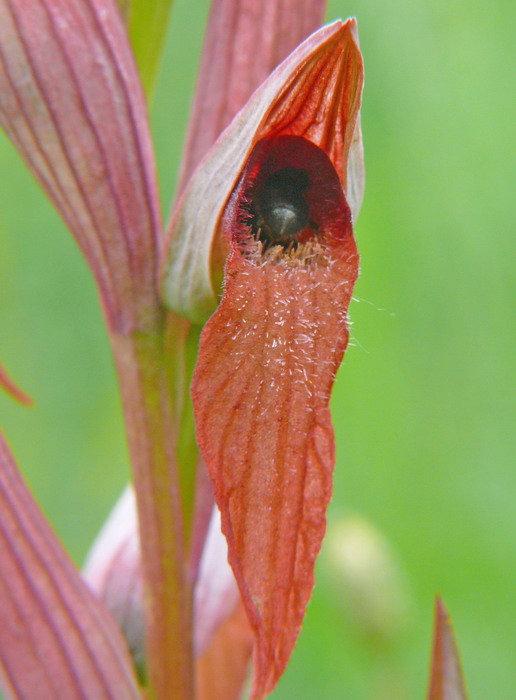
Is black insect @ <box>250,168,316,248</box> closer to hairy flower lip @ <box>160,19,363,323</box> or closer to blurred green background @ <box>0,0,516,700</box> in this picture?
hairy flower lip @ <box>160,19,363,323</box>

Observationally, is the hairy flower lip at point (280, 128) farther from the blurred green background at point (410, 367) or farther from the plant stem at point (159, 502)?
the blurred green background at point (410, 367)

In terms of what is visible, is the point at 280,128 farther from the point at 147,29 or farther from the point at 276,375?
the point at 147,29

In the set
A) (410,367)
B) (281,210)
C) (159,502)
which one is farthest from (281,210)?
(410,367)

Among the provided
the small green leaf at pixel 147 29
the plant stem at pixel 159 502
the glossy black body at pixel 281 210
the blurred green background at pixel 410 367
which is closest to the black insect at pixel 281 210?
the glossy black body at pixel 281 210

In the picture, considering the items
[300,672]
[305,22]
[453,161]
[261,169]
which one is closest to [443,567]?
[300,672]

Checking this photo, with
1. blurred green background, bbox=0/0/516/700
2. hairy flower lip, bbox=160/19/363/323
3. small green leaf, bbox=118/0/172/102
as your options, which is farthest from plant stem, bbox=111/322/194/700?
blurred green background, bbox=0/0/516/700

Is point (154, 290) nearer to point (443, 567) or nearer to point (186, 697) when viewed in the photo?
point (186, 697)
